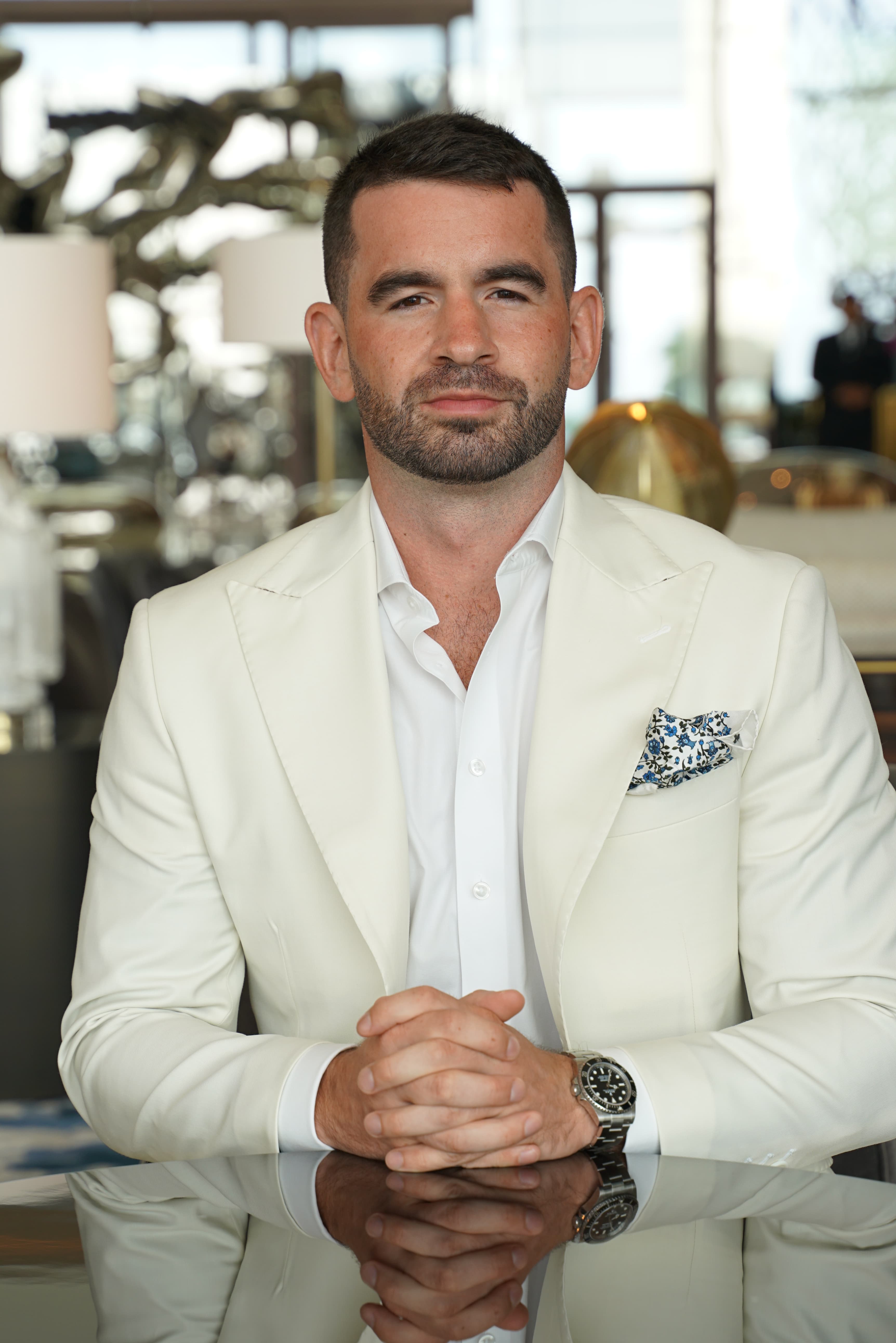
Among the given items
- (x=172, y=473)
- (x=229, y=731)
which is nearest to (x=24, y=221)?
(x=172, y=473)

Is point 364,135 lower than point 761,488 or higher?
higher

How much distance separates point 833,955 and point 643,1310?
53 cm

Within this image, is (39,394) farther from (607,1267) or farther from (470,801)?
(607,1267)

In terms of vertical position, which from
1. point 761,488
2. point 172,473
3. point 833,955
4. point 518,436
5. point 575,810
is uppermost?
point 518,436

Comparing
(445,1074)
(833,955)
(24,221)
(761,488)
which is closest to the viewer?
(445,1074)

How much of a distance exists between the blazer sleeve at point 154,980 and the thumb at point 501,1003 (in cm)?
18

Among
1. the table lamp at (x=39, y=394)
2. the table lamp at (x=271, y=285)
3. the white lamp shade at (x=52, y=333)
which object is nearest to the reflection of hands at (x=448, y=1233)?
the table lamp at (x=39, y=394)

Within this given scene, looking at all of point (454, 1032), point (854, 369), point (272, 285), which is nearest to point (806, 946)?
point (454, 1032)

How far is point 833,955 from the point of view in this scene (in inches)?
54.4

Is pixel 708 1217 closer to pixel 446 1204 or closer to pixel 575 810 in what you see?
pixel 446 1204

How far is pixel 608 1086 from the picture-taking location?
1.25 meters

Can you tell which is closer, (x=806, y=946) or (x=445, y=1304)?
(x=445, y=1304)

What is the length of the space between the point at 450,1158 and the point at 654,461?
4.01ft

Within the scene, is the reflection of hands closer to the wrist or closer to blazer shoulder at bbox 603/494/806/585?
the wrist
